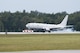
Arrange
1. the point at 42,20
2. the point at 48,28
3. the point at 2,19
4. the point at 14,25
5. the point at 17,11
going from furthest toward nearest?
the point at 17,11 < the point at 42,20 < the point at 2,19 < the point at 14,25 < the point at 48,28

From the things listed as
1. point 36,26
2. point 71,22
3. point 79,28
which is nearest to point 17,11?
point 71,22

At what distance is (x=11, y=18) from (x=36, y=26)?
33021 millimetres

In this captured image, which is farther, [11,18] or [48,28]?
[11,18]

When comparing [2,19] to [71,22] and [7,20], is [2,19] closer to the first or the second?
[7,20]

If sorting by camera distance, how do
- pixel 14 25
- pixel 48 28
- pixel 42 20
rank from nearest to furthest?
pixel 48 28, pixel 14 25, pixel 42 20

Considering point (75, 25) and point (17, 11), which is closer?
point (75, 25)

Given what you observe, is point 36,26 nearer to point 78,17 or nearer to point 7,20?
point 7,20

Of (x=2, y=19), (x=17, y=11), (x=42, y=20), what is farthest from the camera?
(x=17, y=11)

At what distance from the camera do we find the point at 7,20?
131875mm

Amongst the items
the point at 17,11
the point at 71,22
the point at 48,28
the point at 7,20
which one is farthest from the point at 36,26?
the point at 17,11

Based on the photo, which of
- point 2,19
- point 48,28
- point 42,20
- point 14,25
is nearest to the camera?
point 48,28

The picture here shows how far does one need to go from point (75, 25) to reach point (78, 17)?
1091 cm

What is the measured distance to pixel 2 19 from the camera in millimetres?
134250

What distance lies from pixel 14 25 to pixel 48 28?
23.8 meters
